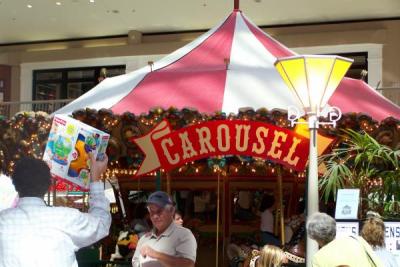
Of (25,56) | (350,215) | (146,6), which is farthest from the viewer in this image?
(25,56)

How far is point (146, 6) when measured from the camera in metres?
18.2

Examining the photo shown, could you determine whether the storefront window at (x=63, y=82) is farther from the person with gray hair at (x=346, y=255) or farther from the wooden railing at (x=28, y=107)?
the person with gray hair at (x=346, y=255)

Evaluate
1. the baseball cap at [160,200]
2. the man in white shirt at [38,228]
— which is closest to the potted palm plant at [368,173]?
the baseball cap at [160,200]

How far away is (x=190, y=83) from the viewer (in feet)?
27.5

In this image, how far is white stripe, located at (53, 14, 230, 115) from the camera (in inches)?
341

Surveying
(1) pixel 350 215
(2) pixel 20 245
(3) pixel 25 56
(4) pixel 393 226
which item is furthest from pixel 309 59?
(3) pixel 25 56

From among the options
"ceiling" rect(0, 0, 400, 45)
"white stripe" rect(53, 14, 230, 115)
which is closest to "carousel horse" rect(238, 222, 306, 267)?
"white stripe" rect(53, 14, 230, 115)

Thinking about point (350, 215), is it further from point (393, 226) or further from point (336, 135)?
point (336, 135)

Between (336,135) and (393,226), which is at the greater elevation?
(336,135)

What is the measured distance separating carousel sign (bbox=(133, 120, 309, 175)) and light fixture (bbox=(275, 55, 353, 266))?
1.67 meters

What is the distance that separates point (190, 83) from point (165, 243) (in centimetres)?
339

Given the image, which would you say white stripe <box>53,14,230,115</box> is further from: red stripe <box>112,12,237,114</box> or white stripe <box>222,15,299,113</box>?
white stripe <box>222,15,299,113</box>

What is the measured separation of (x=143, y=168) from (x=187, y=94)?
97 cm

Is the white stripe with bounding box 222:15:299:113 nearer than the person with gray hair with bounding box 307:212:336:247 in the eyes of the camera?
No
